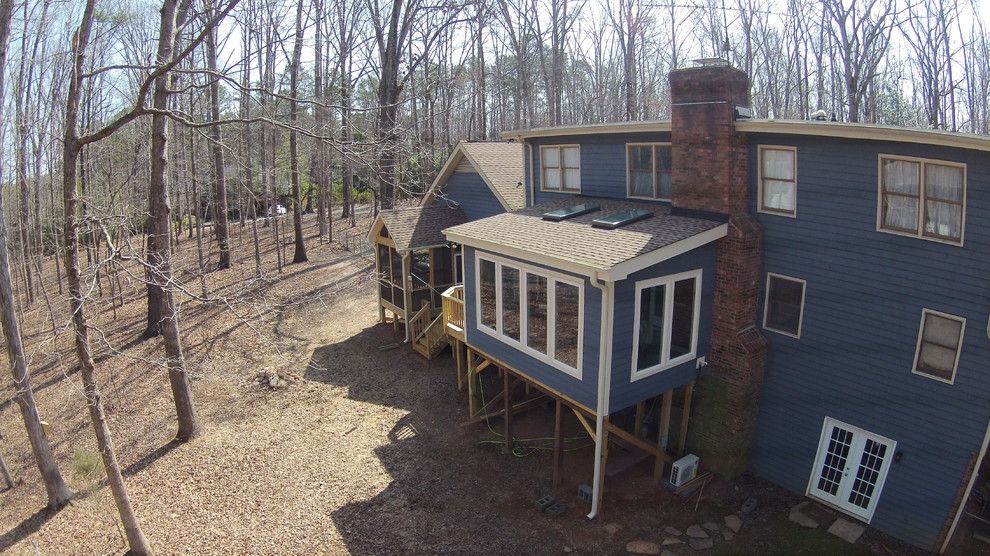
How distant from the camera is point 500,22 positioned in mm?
33469

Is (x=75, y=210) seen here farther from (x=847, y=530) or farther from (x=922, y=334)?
(x=847, y=530)

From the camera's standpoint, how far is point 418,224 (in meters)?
15.8

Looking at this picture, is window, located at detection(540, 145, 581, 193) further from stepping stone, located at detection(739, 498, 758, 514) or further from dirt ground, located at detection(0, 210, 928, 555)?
stepping stone, located at detection(739, 498, 758, 514)

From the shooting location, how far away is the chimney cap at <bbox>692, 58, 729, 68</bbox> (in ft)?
32.8

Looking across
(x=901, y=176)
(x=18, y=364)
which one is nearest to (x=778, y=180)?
(x=901, y=176)

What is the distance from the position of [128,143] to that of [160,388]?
1511 centimetres

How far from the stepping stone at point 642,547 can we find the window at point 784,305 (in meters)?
3.90

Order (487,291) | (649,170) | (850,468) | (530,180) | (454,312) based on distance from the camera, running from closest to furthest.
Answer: (850,468), (487,291), (649,170), (454,312), (530,180)

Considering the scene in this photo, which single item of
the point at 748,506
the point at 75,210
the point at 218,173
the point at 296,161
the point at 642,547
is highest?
the point at 296,161

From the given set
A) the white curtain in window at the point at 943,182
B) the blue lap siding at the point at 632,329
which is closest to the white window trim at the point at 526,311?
the blue lap siding at the point at 632,329

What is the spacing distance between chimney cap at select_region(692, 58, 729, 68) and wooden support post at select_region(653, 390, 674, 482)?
5417mm

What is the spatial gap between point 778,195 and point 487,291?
16.5ft

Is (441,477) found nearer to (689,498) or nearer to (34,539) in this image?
(689,498)

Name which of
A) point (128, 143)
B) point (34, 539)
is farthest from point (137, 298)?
point (34, 539)
